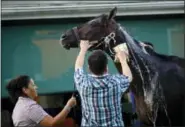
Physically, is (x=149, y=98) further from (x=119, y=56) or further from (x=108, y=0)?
(x=108, y=0)

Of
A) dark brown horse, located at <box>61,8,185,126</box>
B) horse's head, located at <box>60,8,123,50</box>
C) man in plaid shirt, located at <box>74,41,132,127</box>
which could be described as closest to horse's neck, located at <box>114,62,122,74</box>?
dark brown horse, located at <box>61,8,185,126</box>

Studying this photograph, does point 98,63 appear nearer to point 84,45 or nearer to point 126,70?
point 126,70

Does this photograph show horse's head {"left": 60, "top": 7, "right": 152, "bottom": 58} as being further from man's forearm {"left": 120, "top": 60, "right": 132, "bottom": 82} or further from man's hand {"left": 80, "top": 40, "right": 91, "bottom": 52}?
man's forearm {"left": 120, "top": 60, "right": 132, "bottom": 82}

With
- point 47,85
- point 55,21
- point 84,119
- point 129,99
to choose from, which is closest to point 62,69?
point 47,85

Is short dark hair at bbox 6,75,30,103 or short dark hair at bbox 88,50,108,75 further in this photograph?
short dark hair at bbox 6,75,30,103

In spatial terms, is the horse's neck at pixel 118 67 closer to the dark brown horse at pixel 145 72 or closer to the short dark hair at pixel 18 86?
the dark brown horse at pixel 145 72

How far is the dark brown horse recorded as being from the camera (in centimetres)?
301

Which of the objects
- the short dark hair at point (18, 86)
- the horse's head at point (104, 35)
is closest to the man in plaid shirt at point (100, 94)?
the short dark hair at point (18, 86)

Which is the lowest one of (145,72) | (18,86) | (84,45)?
(18,86)

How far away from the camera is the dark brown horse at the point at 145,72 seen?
9.87 feet

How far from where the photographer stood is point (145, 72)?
3041 millimetres

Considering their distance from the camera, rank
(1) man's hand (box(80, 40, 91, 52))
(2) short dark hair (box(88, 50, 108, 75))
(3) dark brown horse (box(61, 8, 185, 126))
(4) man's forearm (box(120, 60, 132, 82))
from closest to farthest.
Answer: (2) short dark hair (box(88, 50, 108, 75)), (4) man's forearm (box(120, 60, 132, 82)), (1) man's hand (box(80, 40, 91, 52)), (3) dark brown horse (box(61, 8, 185, 126))

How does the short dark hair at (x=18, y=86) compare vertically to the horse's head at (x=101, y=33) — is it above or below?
below

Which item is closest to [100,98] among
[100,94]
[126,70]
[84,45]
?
[100,94]
